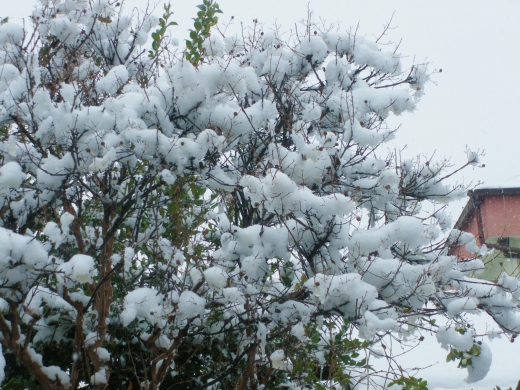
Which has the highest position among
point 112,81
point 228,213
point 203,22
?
point 203,22

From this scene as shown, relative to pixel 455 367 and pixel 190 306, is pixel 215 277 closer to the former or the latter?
pixel 190 306

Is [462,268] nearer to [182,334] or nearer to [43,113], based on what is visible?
[182,334]

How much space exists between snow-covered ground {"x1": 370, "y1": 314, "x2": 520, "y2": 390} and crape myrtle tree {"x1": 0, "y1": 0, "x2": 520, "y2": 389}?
76cm

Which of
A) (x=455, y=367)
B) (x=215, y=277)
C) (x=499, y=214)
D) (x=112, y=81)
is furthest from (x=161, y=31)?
(x=499, y=214)

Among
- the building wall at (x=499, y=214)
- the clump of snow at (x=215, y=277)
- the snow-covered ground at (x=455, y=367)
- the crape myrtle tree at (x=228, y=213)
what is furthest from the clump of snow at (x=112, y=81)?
the building wall at (x=499, y=214)

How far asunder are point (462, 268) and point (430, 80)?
1.64m

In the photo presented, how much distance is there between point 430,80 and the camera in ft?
13.8

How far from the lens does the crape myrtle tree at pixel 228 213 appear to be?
2932mm

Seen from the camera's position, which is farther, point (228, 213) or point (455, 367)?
point (455, 367)

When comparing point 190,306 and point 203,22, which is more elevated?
point 203,22

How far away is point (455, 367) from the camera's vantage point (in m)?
5.21

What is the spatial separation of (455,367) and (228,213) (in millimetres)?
2979

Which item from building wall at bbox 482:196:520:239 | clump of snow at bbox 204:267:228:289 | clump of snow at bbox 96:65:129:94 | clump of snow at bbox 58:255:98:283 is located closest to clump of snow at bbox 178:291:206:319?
clump of snow at bbox 204:267:228:289

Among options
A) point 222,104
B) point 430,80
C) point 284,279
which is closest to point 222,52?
point 222,104
